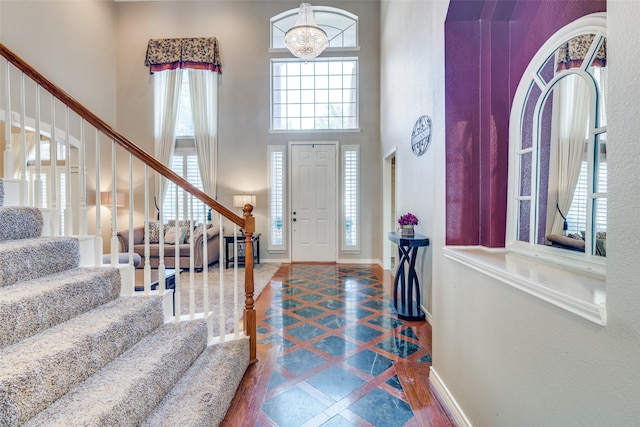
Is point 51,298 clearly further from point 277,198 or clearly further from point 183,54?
point 183,54

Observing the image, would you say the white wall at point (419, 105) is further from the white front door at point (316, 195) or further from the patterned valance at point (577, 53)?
the white front door at point (316, 195)

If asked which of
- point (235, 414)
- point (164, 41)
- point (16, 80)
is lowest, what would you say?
point (235, 414)

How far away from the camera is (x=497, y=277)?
1.19 metres

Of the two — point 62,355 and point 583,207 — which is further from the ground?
point 583,207

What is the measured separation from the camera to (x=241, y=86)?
5570 millimetres

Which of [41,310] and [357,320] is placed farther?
[357,320]

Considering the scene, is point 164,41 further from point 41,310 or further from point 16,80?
point 41,310

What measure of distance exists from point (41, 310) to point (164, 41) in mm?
6001

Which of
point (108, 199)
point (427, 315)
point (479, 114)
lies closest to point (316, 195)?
point (427, 315)

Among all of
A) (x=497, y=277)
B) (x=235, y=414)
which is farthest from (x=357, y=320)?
(x=497, y=277)

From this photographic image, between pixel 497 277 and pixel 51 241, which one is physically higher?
pixel 51 241

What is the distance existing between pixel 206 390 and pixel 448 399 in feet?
4.26

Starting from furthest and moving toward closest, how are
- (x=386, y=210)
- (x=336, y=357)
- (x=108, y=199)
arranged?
1. (x=108, y=199)
2. (x=386, y=210)
3. (x=336, y=357)

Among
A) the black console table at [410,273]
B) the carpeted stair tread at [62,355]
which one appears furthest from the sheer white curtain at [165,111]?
the black console table at [410,273]
